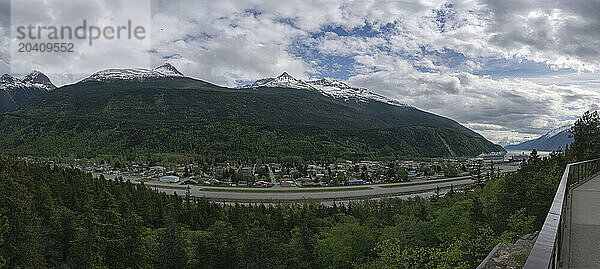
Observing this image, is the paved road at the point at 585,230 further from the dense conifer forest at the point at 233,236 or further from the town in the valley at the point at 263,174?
the town in the valley at the point at 263,174

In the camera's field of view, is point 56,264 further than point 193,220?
No

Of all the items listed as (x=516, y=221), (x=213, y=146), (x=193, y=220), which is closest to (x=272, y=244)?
(x=516, y=221)

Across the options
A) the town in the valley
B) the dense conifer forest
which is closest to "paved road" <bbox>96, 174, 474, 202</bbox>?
the town in the valley

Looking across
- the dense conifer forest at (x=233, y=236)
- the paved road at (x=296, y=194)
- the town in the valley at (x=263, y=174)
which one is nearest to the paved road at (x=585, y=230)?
the dense conifer forest at (x=233, y=236)


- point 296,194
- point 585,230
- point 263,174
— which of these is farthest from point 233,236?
point 263,174

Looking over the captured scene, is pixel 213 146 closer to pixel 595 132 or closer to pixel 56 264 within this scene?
pixel 56 264

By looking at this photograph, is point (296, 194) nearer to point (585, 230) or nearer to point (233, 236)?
point (233, 236)

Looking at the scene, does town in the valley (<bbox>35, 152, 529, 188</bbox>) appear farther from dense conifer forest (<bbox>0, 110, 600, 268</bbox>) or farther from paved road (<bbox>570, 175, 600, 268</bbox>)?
paved road (<bbox>570, 175, 600, 268</bbox>)

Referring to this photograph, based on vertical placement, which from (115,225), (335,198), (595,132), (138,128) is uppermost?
(138,128)

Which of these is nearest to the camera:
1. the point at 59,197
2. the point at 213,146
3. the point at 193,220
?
the point at 59,197
